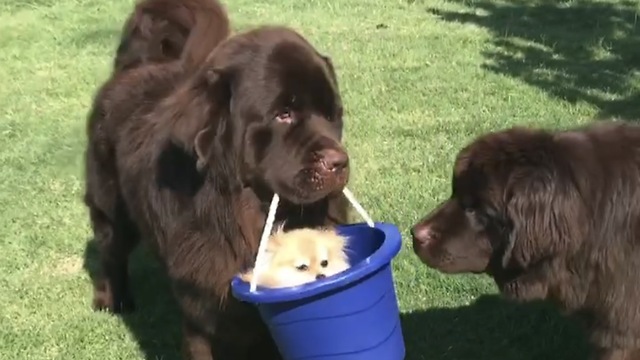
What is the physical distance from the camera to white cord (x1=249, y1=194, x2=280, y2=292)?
3.28 meters

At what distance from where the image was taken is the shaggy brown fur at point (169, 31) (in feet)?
14.8

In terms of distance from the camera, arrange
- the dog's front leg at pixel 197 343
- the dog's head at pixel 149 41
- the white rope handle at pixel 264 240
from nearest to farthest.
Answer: the white rope handle at pixel 264 240
the dog's front leg at pixel 197 343
the dog's head at pixel 149 41

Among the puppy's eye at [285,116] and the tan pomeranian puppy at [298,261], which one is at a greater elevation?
the puppy's eye at [285,116]

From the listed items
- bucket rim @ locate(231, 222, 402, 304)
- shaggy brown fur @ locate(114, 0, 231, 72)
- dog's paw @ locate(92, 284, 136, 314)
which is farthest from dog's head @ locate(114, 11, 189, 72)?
bucket rim @ locate(231, 222, 402, 304)

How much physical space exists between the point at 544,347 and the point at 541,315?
23 cm

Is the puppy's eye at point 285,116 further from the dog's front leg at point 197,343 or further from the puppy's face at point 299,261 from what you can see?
the dog's front leg at point 197,343

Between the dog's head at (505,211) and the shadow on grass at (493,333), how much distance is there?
3.01 ft

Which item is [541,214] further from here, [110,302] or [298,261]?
[110,302]

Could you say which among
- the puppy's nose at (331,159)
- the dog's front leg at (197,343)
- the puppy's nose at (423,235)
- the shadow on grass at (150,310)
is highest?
the puppy's nose at (331,159)

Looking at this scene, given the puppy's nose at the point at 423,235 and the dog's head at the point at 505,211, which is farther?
the puppy's nose at the point at 423,235

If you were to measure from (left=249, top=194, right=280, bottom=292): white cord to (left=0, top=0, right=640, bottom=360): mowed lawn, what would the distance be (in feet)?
4.58

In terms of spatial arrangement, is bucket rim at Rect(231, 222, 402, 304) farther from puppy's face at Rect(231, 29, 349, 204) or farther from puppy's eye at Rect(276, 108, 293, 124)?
puppy's eye at Rect(276, 108, 293, 124)

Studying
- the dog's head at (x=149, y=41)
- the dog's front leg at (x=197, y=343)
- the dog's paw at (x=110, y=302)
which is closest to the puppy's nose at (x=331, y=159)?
the dog's front leg at (x=197, y=343)

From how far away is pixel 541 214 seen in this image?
133 inches
